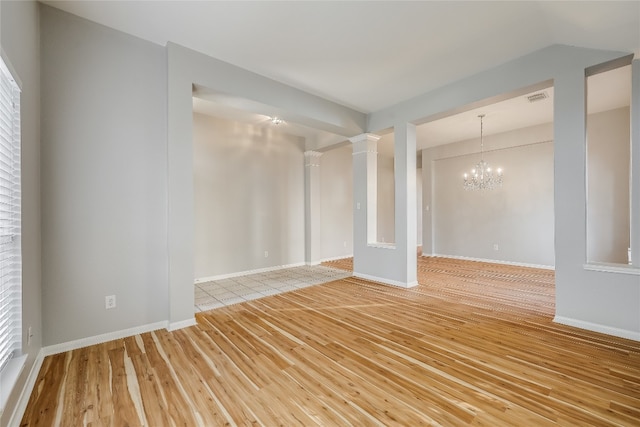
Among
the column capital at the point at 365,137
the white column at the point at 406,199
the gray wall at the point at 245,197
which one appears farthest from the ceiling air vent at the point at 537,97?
the gray wall at the point at 245,197

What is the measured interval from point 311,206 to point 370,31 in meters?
4.17

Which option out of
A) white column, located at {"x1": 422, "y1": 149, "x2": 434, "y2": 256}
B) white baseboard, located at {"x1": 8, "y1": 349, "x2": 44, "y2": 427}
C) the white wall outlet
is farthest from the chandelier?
white baseboard, located at {"x1": 8, "y1": 349, "x2": 44, "y2": 427}

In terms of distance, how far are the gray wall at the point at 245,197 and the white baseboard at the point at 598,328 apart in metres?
4.68

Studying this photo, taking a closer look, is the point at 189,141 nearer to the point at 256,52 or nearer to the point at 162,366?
the point at 256,52

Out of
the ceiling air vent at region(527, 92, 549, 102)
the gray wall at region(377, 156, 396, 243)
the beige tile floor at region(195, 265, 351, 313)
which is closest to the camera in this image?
the beige tile floor at region(195, 265, 351, 313)

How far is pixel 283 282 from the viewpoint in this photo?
4.84 meters

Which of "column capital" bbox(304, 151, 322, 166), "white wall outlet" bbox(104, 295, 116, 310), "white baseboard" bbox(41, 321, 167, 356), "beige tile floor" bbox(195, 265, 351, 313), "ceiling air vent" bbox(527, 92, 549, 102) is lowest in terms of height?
"beige tile floor" bbox(195, 265, 351, 313)

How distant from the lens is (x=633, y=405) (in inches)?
65.3

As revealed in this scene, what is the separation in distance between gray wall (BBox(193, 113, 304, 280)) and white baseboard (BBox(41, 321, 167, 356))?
6.95 feet

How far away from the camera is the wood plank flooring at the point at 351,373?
5.25 ft

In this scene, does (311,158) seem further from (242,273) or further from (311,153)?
(242,273)

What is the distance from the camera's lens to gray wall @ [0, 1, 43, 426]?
174 centimetres

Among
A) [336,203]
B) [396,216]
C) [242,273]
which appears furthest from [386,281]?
[336,203]

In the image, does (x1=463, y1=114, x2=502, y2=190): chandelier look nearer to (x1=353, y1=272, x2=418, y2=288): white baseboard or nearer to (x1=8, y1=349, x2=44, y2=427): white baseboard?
(x1=353, y1=272, x2=418, y2=288): white baseboard
